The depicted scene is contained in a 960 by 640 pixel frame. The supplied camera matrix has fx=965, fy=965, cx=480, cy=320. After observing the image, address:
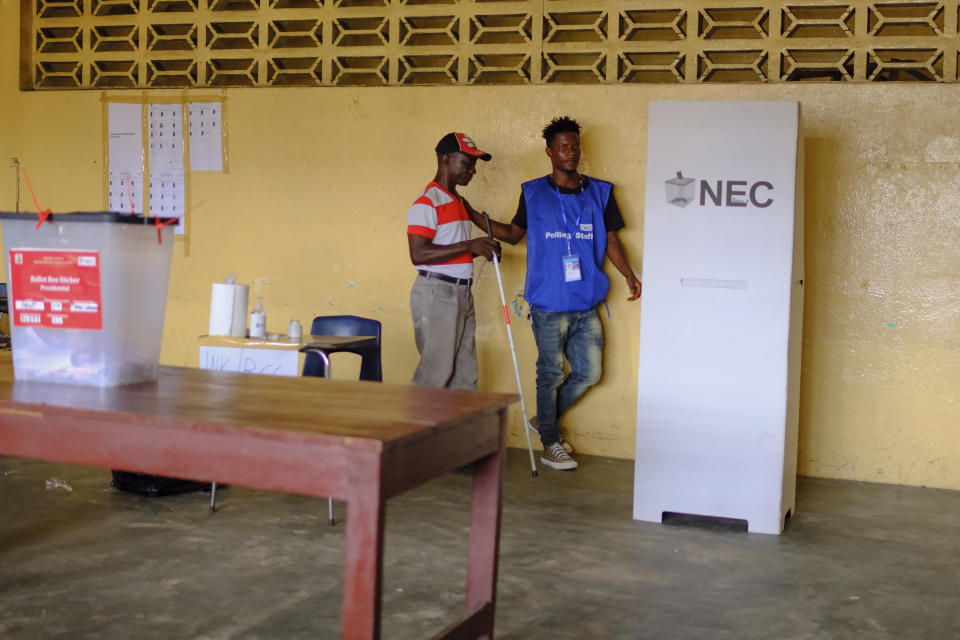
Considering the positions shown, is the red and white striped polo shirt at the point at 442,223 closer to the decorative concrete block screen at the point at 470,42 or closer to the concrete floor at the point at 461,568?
the decorative concrete block screen at the point at 470,42

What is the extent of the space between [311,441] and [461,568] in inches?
69.7

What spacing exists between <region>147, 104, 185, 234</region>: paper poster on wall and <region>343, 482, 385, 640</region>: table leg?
440 centimetres

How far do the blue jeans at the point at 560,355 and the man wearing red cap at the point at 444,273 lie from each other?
473mm

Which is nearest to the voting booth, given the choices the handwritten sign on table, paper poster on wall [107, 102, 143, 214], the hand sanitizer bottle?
the handwritten sign on table

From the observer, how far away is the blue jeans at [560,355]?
5086 mm

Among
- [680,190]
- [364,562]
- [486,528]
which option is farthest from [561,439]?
[364,562]

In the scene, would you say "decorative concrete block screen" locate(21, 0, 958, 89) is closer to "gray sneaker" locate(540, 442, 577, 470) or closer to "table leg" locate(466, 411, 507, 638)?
"gray sneaker" locate(540, 442, 577, 470)

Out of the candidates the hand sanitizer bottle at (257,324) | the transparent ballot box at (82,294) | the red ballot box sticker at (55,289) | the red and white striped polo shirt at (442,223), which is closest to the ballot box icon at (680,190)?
the red and white striped polo shirt at (442,223)

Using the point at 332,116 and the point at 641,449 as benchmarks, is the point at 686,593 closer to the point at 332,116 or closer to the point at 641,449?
the point at 641,449

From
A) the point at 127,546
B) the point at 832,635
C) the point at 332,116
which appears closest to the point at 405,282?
the point at 332,116

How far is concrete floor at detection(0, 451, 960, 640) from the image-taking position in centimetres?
288

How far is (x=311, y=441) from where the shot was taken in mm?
1755

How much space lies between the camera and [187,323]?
589 cm

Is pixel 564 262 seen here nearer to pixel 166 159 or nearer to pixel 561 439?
pixel 561 439
